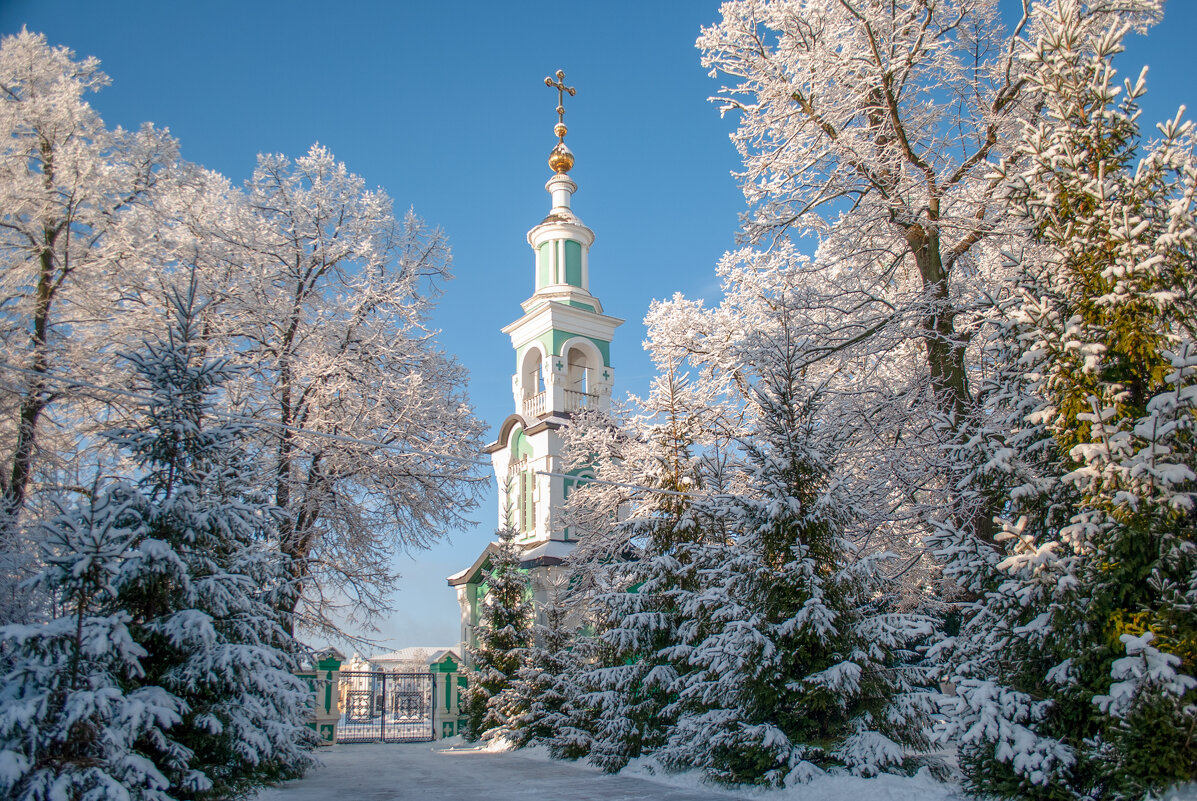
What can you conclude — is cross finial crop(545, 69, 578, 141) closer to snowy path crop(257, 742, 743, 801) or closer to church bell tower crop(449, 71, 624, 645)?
church bell tower crop(449, 71, 624, 645)

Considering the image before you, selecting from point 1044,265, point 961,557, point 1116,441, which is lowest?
point 961,557

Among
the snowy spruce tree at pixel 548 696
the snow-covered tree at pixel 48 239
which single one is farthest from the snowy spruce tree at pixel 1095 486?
the snow-covered tree at pixel 48 239

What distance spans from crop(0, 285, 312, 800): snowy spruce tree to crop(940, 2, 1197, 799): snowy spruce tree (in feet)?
23.8

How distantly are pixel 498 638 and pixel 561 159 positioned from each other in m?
17.5

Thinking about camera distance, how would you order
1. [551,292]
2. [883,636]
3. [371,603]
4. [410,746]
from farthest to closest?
1. [551,292]
2. [410,746]
3. [371,603]
4. [883,636]

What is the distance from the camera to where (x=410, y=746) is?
2177 centimetres

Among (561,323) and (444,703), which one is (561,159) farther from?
(444,703)

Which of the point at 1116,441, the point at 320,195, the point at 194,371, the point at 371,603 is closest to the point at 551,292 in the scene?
the point at 320,195

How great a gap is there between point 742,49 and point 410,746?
18.9 m

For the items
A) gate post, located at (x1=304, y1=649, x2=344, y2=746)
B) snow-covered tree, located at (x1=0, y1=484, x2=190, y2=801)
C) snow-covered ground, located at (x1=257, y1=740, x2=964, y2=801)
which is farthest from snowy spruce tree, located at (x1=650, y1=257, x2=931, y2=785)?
gate post, located at (x1=304, y1=649, x2=344, y2=746)

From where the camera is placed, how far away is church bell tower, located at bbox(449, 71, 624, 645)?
26.5 m

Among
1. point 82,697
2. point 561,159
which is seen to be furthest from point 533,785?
point 561,159

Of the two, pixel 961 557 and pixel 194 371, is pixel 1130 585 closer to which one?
pixel 961 557

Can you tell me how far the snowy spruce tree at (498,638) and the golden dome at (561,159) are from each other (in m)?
14.6
